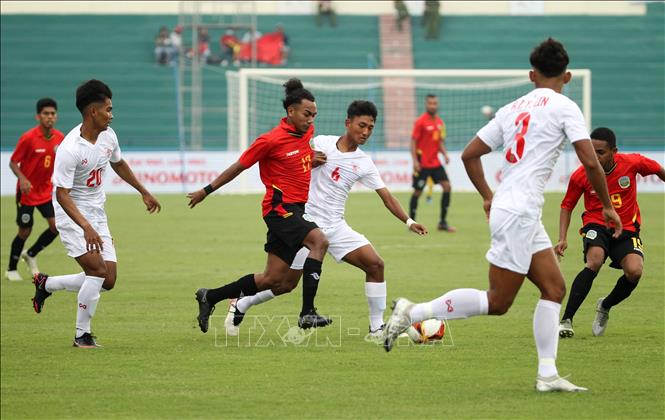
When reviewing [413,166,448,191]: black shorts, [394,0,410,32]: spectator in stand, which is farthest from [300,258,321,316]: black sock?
[394,0,410,32]: spectator in stand

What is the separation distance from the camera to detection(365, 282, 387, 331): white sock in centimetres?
953

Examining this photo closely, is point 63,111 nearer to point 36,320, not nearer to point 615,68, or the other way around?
point 615,68

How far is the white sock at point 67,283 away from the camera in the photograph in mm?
9630

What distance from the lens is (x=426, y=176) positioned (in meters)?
21.8

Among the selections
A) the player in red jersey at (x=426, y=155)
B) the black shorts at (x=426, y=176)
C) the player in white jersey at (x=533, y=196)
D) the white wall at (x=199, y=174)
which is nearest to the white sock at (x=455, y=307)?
the player in white jersey at (x=533, y=196)

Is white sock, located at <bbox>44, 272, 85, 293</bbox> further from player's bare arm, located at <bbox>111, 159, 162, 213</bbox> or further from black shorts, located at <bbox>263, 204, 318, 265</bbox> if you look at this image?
black shorts, located at <bbox>263, 204, 318, 265</bbox>

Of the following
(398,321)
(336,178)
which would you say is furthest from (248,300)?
(398,321)

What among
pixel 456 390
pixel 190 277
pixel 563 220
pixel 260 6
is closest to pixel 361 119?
pixel 563 220

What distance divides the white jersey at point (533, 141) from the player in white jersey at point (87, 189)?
3611 millimetres

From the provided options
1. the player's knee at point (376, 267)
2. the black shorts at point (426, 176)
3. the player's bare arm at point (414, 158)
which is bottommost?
the black shorts at point (426, 176)

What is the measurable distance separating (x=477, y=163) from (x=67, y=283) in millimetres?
4215

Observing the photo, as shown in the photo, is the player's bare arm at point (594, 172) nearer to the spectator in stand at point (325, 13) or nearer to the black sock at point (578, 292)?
the black sock at point (578, 292)

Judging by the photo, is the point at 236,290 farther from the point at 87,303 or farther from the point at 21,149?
the point at 21,149

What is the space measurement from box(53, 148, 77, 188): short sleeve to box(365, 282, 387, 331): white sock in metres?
2.68
